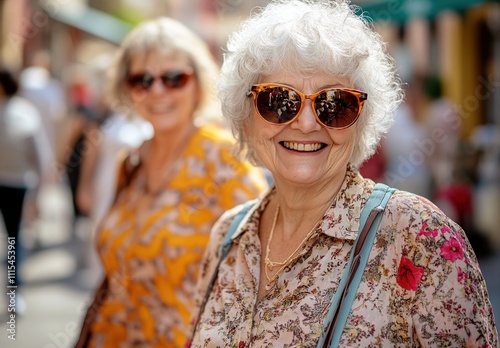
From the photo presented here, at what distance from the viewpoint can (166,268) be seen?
341cm

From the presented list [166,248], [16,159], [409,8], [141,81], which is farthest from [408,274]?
[409,8]

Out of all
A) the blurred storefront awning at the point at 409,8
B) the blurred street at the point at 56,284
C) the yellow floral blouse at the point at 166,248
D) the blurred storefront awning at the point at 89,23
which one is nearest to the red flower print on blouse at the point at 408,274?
the yellow floral blouse at the point at 166,248

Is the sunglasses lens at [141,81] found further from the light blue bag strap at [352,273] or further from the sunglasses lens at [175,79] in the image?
the light blue bag strap at [352,273]

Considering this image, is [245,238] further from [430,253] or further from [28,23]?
[28,23]

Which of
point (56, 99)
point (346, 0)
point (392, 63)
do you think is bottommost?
point (56, 99)

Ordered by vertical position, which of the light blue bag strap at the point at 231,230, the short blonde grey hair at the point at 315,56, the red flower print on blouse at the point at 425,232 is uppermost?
the short blonde grey hair at the point at 315,56

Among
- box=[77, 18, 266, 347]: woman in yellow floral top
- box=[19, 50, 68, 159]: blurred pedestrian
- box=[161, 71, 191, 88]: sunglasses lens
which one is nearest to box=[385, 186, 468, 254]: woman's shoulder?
box=[77, 18, 266, 347]: woman in yellow floral top

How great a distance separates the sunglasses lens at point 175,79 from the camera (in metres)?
3.89

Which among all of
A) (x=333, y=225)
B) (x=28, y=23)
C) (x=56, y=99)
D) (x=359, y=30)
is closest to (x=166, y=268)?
(x=333, y=225)

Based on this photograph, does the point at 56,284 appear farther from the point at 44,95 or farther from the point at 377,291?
the point at 377,291

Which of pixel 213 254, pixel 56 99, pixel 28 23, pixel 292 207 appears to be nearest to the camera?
pixel 292 207

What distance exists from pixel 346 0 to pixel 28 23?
18.9 m

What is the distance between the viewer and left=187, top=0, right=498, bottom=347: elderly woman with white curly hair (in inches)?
83.7

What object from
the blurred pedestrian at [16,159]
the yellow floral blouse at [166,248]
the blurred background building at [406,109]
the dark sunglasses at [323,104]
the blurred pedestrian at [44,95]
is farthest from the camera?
the blurred pedestrian at [44,95]
